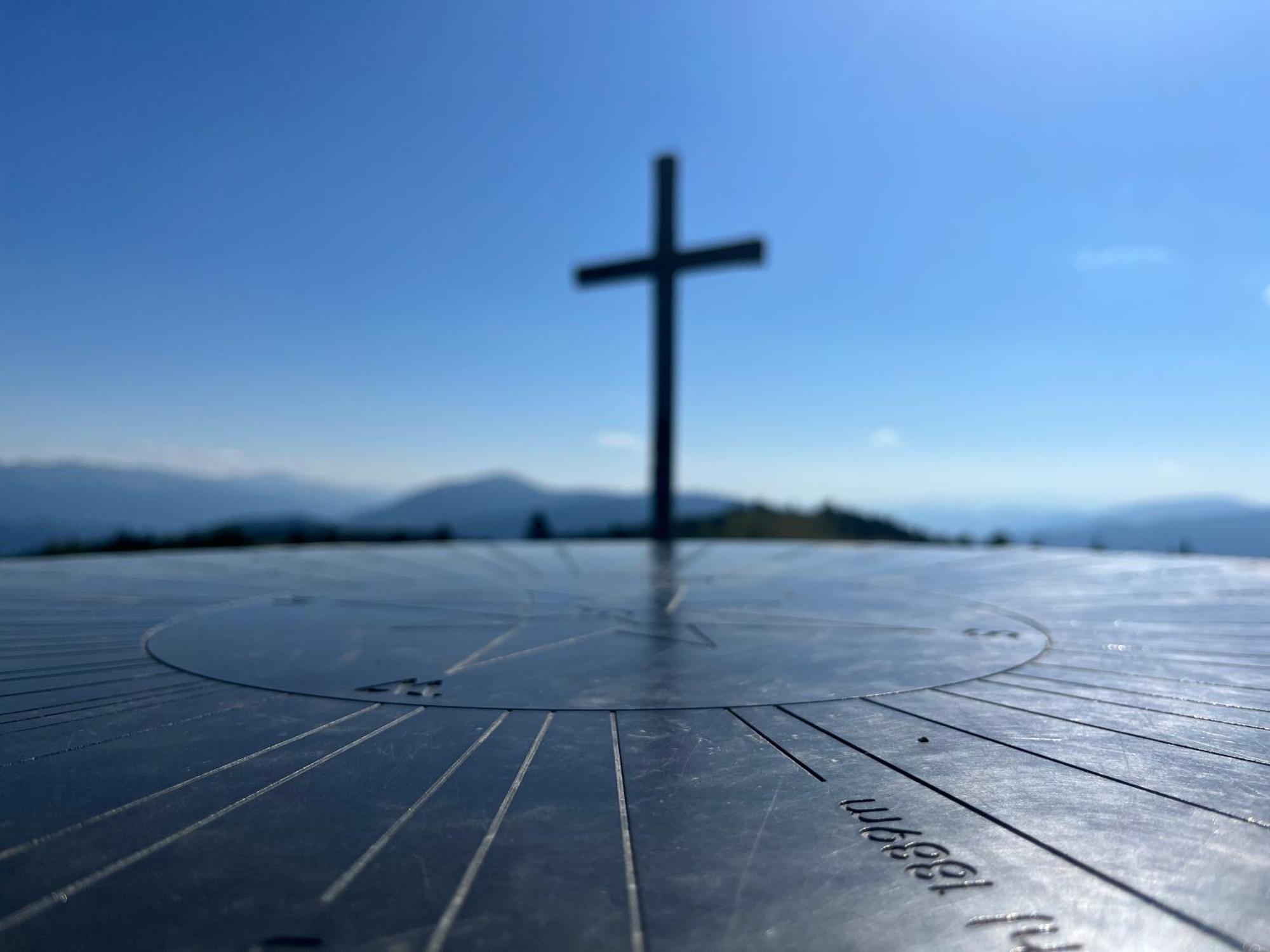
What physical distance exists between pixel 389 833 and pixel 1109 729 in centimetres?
228

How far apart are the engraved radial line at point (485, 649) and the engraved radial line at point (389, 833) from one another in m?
0.92

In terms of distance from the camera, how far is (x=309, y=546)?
9586mm

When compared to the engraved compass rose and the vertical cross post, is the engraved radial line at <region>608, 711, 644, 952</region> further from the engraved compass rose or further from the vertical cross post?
the vertical cross post

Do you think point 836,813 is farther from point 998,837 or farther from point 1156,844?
point 1156,844

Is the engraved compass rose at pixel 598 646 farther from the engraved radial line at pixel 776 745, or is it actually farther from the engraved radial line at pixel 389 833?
the engraved radial line at pixel 389 833

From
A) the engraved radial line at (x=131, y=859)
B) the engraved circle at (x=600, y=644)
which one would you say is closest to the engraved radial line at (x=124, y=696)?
the engraved circle at (x=600, y=644)

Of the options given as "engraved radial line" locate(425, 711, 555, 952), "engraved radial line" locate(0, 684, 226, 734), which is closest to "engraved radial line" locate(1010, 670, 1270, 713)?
"engraved radial line" locate(425, 711, 555, 952)

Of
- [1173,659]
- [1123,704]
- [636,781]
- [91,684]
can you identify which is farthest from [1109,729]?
[91,684]

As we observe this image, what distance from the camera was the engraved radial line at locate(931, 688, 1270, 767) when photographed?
2.43 metres

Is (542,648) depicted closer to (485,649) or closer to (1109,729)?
(485,649)

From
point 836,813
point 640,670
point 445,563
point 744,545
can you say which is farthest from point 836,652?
point 744,545

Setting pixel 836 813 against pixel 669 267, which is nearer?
pixel 836 813

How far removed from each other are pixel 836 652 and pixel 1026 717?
1.04 m

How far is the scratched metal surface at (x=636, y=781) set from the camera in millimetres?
1572
